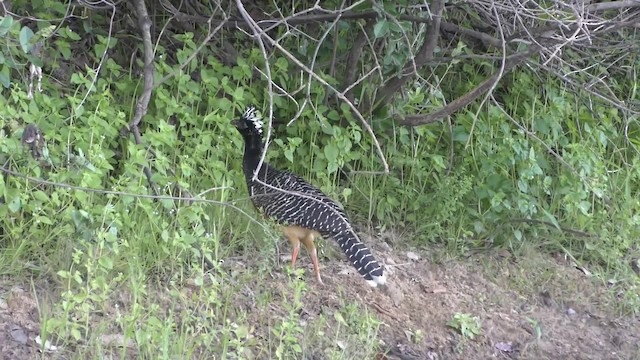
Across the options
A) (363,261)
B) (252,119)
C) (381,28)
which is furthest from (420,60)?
(363,261)

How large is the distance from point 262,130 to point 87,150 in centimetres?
131

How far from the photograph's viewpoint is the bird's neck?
6.59 metres

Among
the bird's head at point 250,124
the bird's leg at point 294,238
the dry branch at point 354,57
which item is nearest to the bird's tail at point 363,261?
the bird's leg at point 294,238

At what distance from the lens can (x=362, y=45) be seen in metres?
7.00

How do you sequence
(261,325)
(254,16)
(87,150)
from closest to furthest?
(261,325) < (87,150) < (254,16)

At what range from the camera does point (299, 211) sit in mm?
6031

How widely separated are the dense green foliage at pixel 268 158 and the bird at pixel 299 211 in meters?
0.14

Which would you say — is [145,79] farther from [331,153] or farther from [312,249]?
[312,249]

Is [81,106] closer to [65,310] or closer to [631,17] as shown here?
[65,310]

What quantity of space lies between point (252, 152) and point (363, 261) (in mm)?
1301

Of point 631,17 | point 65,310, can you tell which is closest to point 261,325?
point 65,310

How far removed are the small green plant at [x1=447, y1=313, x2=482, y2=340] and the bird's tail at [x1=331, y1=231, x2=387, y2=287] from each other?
1.56 feet

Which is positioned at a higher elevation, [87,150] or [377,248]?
[87,150]

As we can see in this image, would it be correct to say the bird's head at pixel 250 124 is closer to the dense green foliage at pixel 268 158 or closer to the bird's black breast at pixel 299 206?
the dense green foliage at pixel 268 158
